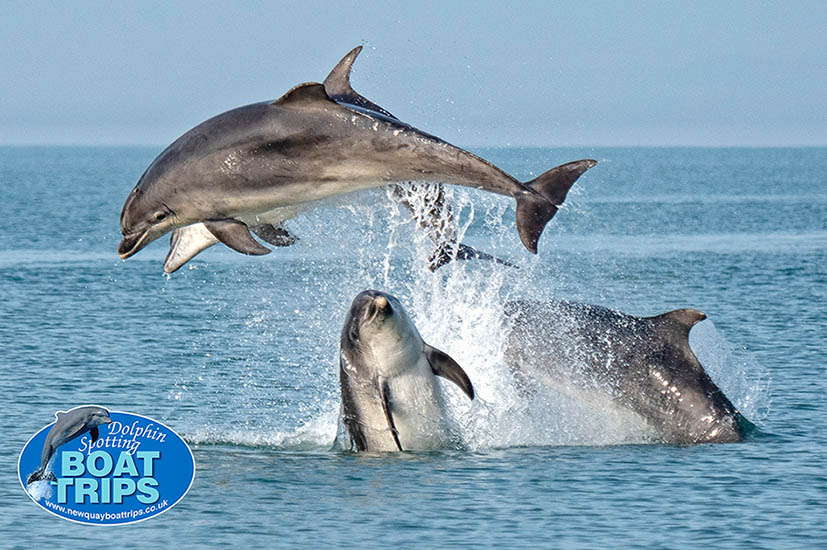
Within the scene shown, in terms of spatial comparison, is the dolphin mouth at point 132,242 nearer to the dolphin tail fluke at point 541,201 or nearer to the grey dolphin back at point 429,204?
the grey dolphin back at point 429,204

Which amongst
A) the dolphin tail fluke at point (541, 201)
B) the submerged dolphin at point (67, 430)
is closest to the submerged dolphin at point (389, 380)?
the dolphin tail fluke at point (541, 201)

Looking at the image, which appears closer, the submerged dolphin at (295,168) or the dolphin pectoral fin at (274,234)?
the submerged dolphin at (295,168)

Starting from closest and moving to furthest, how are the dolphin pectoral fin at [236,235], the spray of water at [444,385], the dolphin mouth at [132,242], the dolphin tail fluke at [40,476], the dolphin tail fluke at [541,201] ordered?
the dolphin tail fluke at [541,201] < the dolphin pectoral fin at [236,235] < the dolphin mouth at [132,242] < the dolphin tail fluke at [40,476] < the spray of water at [444,385]

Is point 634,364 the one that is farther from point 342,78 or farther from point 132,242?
point 132,242

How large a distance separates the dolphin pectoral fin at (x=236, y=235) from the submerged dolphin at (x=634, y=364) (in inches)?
194

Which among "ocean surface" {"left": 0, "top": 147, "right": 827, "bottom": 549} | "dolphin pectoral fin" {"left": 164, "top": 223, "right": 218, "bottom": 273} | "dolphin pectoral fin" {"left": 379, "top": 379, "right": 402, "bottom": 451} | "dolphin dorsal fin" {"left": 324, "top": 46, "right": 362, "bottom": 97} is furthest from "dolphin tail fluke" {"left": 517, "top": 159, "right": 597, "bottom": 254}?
"dolphin pectoral fin" {"left": 164, "top": 223, "right": 218, "bottom": 273}

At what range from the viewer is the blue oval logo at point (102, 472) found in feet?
49.8

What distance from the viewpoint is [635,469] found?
16750 millimetres

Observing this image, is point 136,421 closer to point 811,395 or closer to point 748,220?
point 811,395

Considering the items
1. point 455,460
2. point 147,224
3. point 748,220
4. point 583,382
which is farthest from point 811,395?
point 748,220

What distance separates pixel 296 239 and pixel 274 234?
37 centimetres

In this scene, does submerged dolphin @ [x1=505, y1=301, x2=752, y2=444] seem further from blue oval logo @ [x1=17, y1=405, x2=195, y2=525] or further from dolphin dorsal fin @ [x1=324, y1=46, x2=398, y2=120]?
blue oval logo @ [x1=17, y1=405, x2=195, y2=525]

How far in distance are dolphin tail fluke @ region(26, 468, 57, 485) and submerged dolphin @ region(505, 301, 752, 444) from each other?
603cm

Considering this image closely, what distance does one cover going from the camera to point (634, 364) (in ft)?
60.3
